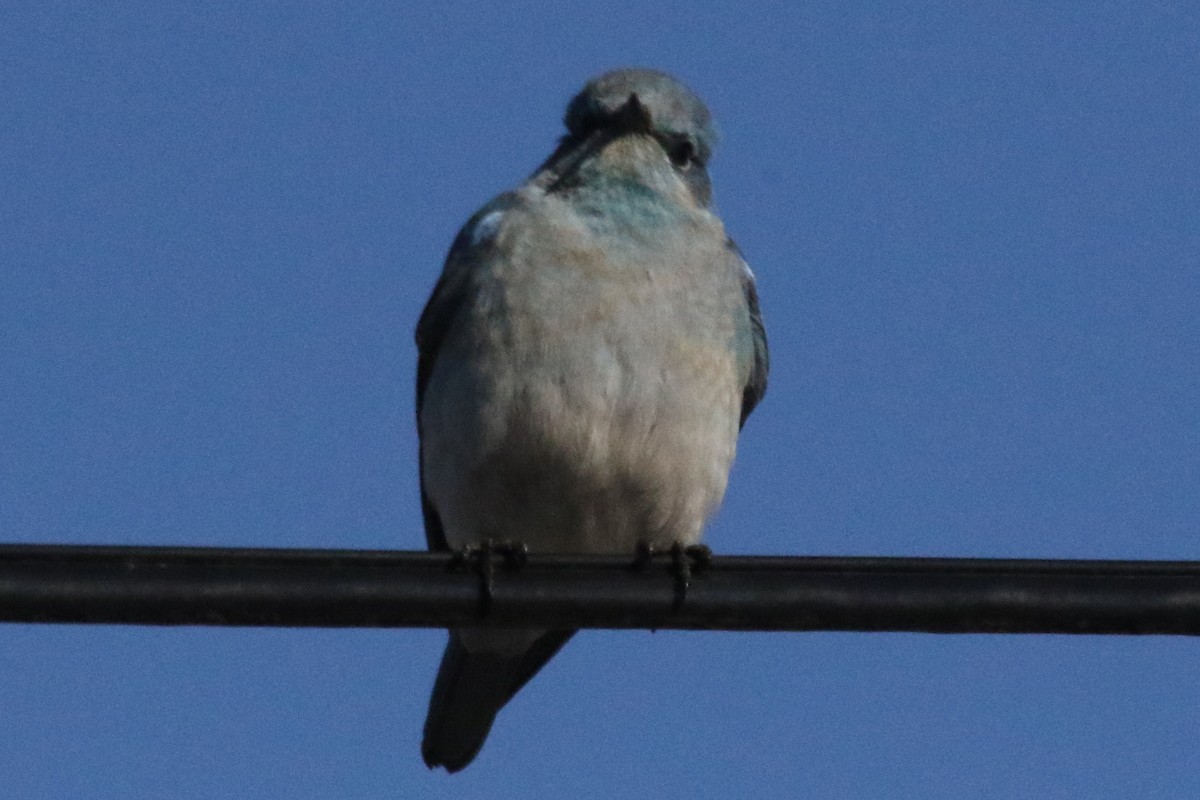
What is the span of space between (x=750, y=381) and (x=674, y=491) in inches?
51.2

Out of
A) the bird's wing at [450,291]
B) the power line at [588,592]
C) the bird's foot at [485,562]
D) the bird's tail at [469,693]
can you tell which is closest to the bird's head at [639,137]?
the bird's wing at [450,291]

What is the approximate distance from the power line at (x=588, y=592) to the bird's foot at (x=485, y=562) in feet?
0.04

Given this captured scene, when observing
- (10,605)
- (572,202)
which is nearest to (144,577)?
(10,605)

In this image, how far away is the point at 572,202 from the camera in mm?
10133

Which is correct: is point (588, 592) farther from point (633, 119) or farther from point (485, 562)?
point (633, 119)

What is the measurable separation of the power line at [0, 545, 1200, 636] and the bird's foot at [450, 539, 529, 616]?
12 mm

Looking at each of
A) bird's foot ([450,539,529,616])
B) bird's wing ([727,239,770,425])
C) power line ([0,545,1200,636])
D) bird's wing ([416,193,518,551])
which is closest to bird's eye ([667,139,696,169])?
bird's wing ([727,239,770,425])

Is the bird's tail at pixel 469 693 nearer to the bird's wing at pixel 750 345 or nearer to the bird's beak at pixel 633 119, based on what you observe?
the bird's wing at pixel 750 345

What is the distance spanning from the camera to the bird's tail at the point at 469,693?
34.2 feet

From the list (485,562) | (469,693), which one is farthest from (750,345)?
(485,562)

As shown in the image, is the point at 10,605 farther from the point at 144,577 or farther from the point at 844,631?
the point at 844,631

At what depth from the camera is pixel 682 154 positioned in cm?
1073

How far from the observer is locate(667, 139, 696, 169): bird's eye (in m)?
10.7

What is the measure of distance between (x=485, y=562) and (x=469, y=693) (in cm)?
418
